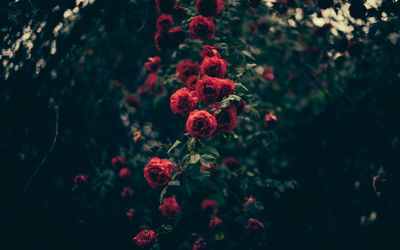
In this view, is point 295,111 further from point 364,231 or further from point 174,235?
point 174,235

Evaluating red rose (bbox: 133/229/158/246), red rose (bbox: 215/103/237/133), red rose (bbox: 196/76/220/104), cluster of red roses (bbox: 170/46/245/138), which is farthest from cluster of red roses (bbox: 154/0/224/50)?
red rose (bbox: 133/229/158/246)

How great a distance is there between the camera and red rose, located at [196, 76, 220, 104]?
126 cm

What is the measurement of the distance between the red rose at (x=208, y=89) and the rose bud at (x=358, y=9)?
115cm

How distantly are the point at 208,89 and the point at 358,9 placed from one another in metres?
1.22

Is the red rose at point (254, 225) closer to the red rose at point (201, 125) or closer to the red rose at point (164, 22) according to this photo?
the red rose at point (201, 125)

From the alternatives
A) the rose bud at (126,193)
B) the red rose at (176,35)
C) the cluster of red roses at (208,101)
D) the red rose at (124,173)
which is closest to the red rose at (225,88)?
the cluster of red roses at (208,101)

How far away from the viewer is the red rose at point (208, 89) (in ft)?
4.13

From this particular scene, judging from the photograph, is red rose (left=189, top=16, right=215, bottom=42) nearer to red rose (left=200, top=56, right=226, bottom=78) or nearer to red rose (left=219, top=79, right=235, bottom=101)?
red rose (left=200, top=56, right=226, bottom=78)

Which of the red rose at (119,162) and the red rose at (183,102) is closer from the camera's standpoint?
the red rose at (183,102)

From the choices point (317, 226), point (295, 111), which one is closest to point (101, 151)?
point (317, 226)

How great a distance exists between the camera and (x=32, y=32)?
180cm

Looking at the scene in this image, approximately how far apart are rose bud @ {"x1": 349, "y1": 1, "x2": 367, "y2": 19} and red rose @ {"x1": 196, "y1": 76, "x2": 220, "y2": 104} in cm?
115

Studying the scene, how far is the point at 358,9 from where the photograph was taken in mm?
1638

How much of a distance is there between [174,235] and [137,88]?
1522 mm
